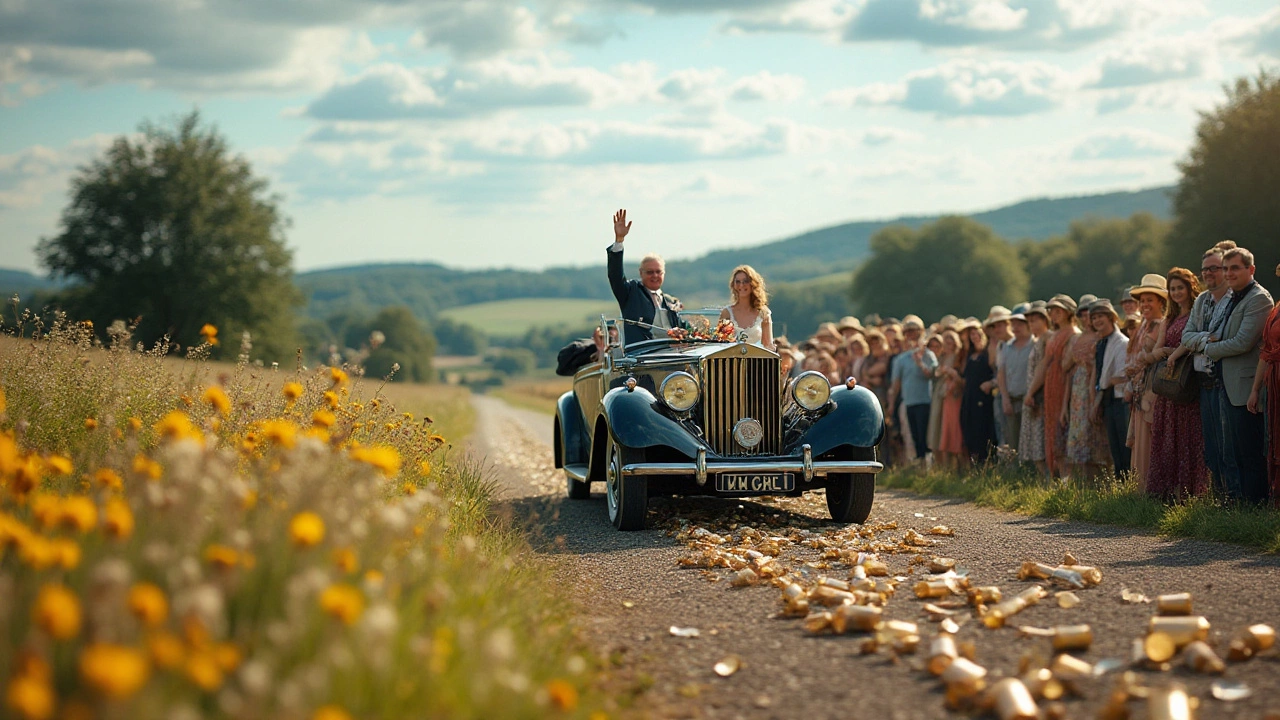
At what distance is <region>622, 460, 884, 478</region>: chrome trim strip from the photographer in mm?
9078

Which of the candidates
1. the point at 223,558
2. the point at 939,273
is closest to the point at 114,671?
the point at 223,558

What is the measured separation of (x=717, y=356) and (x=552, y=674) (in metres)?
5.57

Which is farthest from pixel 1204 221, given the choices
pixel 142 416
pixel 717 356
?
pixel 142 416

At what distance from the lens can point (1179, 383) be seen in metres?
9.52

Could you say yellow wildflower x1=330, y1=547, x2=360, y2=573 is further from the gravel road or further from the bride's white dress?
the bride's white dress

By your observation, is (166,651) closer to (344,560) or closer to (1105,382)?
(344,560)

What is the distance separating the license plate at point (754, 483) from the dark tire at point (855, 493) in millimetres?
652

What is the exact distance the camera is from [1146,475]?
33.4 feet

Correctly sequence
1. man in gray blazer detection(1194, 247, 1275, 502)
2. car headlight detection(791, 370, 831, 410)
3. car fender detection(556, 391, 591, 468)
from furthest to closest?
car fender detection(556, 391, 591, 468)
car headlight detection(791, 370, 831, 410)
man in gray blazer detection(1194, 247, 1275, 502)

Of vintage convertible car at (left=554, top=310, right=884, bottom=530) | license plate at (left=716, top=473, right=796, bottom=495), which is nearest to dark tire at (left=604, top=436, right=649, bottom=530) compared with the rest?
vintage convertible car at (left=554, top=310, right=884, bottom=530)

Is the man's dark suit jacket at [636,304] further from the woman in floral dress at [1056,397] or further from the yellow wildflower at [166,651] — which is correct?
the yellow wildflower at [166,651]

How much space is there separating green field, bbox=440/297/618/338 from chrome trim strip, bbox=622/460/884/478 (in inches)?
5657

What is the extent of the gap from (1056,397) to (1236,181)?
31.8 m

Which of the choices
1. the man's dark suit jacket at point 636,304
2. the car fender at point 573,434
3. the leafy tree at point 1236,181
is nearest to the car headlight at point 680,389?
the man's dark suit jacket at point 636,304
